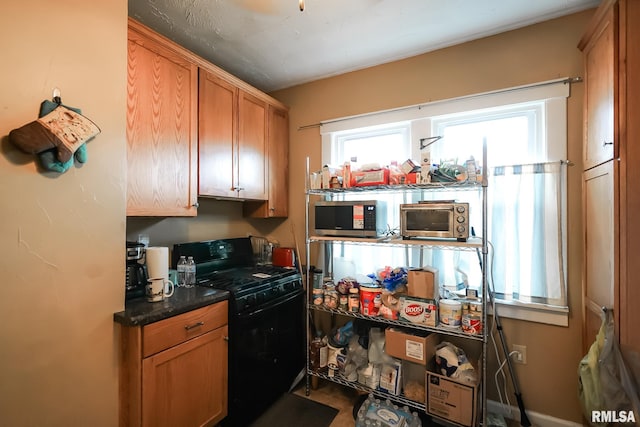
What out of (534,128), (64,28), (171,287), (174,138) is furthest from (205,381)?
(534,128)

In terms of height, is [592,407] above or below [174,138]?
below

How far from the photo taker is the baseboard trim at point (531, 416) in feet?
5.87

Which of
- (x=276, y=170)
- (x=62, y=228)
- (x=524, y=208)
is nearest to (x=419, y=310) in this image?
(x=524, y=208)

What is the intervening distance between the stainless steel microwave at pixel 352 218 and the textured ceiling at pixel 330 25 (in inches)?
46.6

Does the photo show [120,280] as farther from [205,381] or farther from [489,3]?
[489,3]

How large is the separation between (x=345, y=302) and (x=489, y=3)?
212 centimetres

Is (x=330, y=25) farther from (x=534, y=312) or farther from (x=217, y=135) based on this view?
(x=534, y=312)

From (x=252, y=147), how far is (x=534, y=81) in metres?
2.09

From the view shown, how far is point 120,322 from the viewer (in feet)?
4.43

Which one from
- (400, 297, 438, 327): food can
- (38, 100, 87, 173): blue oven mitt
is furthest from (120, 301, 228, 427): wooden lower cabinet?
(400, 297, 438, 327): food can

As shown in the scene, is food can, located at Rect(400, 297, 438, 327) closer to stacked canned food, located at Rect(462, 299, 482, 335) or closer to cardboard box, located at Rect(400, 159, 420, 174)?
stacked canned food, located at Rect(462, 299, 482, 335)

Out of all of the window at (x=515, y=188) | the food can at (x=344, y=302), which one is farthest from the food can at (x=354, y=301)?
the window at (x=515, y=188)

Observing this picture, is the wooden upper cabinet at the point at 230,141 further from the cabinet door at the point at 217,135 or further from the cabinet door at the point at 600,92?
the cabinet door at the point at 600,92

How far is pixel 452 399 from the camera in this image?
5.50ft
